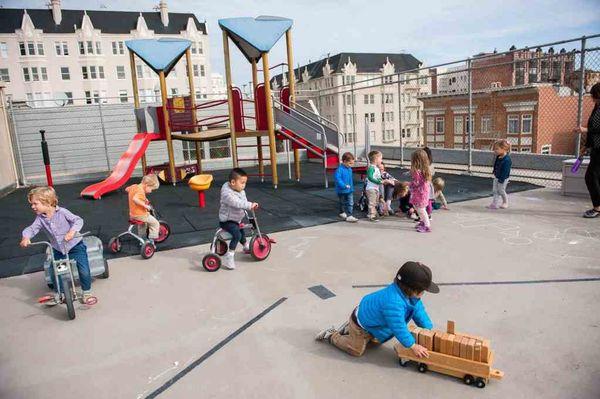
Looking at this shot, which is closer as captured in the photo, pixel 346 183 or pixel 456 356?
pixel 456 356

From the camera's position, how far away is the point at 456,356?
10.0 feet

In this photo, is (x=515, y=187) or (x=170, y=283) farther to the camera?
(x=515, y=187)

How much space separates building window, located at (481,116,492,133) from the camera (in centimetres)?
4720

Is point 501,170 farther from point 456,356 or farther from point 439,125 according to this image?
point 439,125

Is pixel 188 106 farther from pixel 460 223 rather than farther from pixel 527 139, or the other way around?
pixel 527 139

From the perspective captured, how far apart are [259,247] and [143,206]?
2.00 metres

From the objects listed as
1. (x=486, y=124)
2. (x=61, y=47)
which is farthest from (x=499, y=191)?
(x=61, y=47)

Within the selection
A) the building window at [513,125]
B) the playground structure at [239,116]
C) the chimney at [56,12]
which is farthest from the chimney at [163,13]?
the playground structure at [239,116]

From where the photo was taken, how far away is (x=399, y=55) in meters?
87.6

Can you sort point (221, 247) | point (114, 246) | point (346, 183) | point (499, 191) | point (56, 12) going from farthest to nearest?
point (56, 12)
point (499, 191)
point (346, 183)
point (114, 246)
point (221, 247)

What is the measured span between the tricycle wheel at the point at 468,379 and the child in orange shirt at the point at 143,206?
4806 mm

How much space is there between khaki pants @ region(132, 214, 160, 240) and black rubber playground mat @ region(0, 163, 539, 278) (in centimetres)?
25

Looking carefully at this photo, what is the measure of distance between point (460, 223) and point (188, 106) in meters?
10.7

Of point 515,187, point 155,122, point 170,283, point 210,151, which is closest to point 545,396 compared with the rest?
point 170,283
